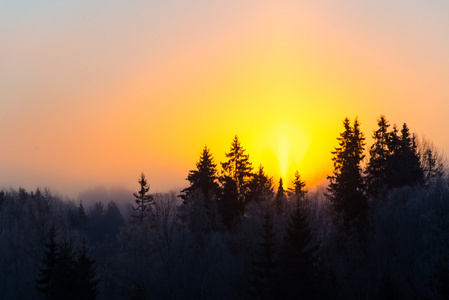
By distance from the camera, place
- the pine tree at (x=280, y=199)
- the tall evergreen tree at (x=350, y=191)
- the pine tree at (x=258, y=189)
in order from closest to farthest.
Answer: the tall evergreen tree at (x=350, y=191)
the pine tree at (x=258, y=189)
the pine tree at (x=280, y=199)

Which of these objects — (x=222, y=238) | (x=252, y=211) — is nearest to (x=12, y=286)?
(x=222, y=238)

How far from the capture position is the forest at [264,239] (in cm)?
5000

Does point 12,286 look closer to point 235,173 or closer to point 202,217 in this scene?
point 202,217

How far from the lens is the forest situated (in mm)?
50000

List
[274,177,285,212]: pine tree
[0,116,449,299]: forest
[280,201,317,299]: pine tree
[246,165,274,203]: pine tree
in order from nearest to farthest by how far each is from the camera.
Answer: [280,201,317,299]: pine tree, [0,116,449,299]: forest, [246,165,274,203]: pine tree, [274,177,285,212]: pine tree

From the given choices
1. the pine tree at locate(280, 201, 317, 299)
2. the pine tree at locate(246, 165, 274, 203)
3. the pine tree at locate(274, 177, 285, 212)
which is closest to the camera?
the pine tree at locate(280, 201, 317, 299)

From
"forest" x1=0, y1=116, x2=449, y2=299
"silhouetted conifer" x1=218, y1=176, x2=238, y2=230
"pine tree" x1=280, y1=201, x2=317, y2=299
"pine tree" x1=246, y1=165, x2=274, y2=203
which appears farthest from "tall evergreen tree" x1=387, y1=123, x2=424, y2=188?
"pine tree" x1=280, y1=201, x2=317, y2=299

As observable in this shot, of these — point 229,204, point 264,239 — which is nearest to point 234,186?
point 229,204

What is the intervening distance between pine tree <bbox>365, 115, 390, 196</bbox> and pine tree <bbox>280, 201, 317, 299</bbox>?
80.6ft

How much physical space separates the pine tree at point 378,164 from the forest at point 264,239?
130 millimetres

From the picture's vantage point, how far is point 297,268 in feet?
129

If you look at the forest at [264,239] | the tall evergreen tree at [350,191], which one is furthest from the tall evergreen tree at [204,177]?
the tall evergreen tree at [350,191]

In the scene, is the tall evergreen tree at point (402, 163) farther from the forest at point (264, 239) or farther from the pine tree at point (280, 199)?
the pine tree at point (280, 199)

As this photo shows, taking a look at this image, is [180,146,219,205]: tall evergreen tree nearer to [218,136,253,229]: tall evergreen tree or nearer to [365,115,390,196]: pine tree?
[218,136,253,229]: tall evergreen tree
